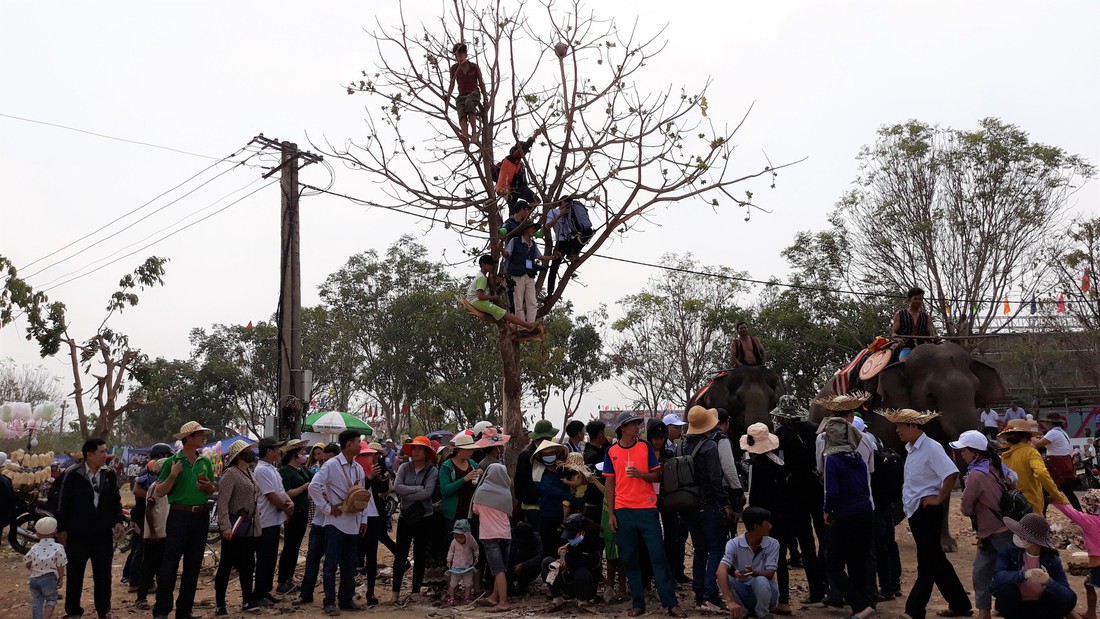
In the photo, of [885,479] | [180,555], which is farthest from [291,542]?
[885,479]

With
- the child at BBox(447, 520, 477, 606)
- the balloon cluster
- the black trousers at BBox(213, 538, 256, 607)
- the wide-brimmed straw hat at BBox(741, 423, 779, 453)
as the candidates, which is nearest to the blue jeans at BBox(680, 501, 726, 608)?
the wide-brimmed straw hat at BBox(741, 423, 779, 453)

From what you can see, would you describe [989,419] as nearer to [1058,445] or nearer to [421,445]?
[1058,445]

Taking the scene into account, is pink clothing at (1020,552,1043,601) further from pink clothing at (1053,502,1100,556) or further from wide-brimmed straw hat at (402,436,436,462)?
wide-brimmed straw hat at (402,436,436,462)

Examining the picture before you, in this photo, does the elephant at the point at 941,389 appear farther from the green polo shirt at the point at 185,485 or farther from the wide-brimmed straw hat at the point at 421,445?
the green polo shirt at the point at 185,485

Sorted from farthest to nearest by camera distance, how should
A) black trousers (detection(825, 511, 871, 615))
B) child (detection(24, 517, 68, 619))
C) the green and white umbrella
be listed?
the green and white umbrella, child (detection(24, 517, 68, 619)), black trousers (detection(825, 511, 871, 615))

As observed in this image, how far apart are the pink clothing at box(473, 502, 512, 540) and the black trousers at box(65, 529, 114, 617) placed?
12.3 ft

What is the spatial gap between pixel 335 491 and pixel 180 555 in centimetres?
161

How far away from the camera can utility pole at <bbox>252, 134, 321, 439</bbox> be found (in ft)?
49.8

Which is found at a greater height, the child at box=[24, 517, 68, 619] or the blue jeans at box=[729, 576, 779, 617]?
the child at box=[24, 517, 68, 619]

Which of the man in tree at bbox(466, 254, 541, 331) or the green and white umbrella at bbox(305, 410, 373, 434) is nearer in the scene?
the man in tree at bbox(466, 254, 541, 331)

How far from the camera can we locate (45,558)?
28.7 ft

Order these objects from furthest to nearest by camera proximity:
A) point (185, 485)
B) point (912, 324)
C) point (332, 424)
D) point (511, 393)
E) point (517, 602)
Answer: point (332, 424), point (912, 324), point (511, 393), point (517, 602), point (185, 485)

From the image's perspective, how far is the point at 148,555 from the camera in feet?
35.1

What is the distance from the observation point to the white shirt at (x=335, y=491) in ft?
32.2
